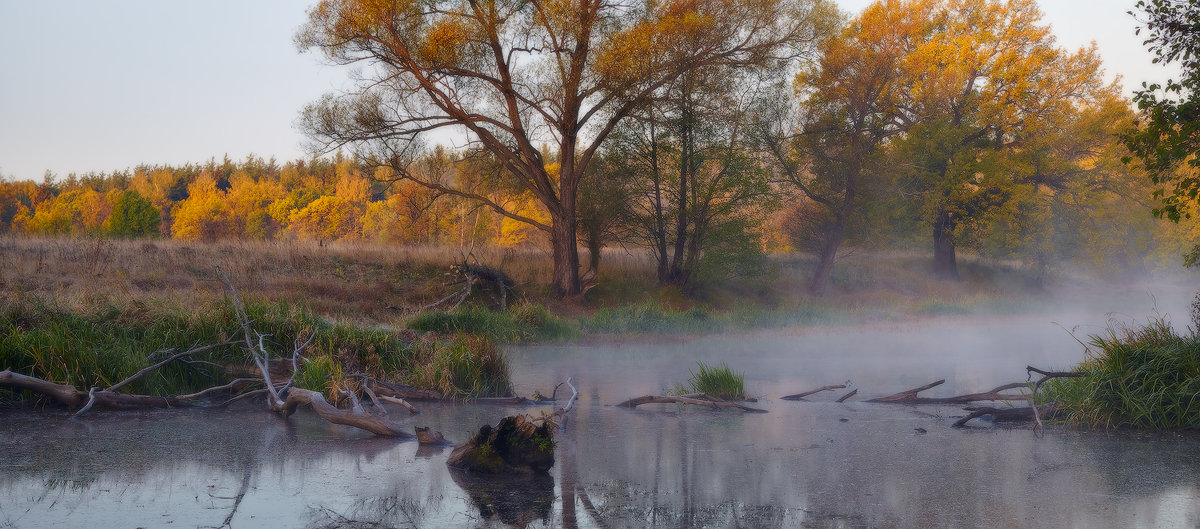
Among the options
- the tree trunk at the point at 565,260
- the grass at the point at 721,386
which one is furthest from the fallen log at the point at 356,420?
the tree trunk at the point at 565,260

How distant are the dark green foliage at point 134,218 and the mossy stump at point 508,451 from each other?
152 feet

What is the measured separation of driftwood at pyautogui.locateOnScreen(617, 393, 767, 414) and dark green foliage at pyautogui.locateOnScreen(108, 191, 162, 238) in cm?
4428

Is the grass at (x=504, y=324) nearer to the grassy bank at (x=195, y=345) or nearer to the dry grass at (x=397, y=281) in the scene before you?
the dry grass at (x=397, y=281)

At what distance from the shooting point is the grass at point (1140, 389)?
8.62 m

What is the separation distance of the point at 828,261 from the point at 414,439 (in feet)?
85.4

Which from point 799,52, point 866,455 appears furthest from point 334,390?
point 799,52

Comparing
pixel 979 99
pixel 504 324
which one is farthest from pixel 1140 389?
pixel 979 99

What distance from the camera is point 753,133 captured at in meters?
27.6

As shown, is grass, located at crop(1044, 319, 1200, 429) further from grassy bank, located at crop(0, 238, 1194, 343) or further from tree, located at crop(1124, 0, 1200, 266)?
grassy bank, located at crop(0, 238, 1194, 343)

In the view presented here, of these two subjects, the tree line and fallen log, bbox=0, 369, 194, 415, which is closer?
fallen log, bbox=0, 369, 194, 415

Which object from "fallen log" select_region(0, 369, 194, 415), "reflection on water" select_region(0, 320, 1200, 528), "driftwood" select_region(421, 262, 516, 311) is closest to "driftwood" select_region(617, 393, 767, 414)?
"reflection on water" select_region(0, 320, 1200, 528)

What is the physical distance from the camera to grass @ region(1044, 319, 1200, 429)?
862 cm

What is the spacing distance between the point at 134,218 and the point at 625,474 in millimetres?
49672

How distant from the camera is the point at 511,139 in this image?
25.0 metres
